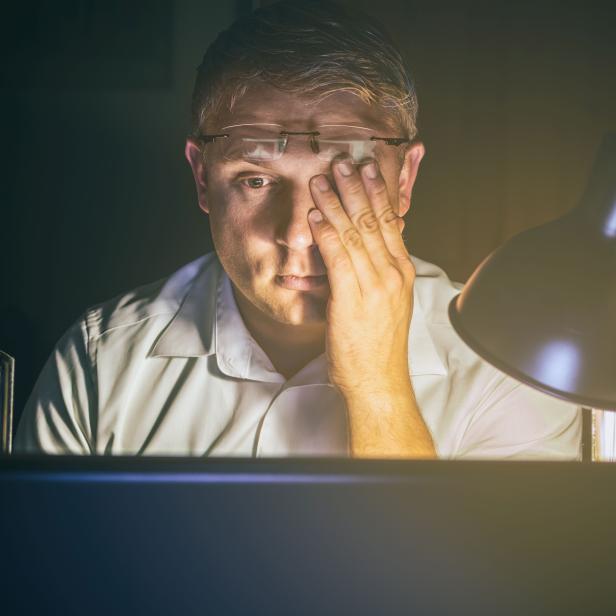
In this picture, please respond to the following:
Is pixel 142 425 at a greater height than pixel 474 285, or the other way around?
pixel 474 285

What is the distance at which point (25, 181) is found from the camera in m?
1.33

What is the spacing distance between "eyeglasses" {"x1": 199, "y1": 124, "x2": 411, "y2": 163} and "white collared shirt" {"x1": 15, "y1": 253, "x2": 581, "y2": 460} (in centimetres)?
22

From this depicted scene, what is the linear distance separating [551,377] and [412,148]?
27.3 inches

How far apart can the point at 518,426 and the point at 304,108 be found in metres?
0.69

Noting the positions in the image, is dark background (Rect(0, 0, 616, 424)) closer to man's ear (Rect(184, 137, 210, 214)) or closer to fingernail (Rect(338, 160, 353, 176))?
man's ear (Rect(184, 137, 210, 214))

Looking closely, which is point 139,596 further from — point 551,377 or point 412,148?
point 412,148

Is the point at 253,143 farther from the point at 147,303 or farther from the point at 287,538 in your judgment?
the point at 287,538

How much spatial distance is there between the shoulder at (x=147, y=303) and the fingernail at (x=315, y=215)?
24 centimetres

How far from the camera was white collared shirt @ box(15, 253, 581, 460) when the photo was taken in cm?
123

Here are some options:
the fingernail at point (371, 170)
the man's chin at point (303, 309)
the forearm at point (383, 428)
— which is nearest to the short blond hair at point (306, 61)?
the fingernail at point (371, 170)

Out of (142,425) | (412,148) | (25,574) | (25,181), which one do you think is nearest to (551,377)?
(25,574)

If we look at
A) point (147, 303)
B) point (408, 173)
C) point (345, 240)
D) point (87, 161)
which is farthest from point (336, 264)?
point (87, 161)

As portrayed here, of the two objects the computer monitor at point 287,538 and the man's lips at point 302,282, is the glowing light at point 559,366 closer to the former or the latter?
the computer monitor at point 287,538

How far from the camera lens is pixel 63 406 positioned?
1.28m
